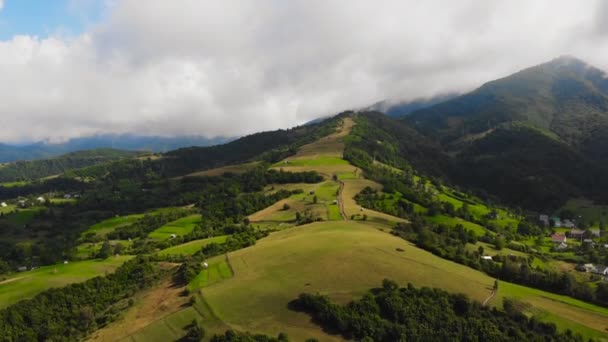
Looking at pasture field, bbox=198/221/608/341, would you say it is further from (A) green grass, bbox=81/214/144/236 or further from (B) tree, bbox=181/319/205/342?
(A) green grass, bbox=81/214/144/236

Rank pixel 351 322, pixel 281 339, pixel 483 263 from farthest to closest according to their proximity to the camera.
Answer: pixel 483 263 < pixel 351 322 < pixel 281 339

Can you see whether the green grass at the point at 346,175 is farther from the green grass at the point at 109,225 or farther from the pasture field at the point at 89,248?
the pasture field at the point at 89,248

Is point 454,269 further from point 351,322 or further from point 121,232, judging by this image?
point 121,232

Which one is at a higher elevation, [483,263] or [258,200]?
[258,200]

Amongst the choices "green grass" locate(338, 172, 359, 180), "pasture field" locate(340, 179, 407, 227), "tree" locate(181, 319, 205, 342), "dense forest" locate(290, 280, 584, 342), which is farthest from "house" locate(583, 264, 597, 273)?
"tree" locate(181, 319, 205, 342)

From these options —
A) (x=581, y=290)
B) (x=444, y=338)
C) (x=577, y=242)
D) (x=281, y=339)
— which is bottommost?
(x=577, y=242)

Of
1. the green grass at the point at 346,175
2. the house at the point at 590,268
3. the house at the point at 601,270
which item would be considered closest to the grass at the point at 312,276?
the house at the point at 601,270

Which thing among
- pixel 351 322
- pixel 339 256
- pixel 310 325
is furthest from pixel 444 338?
pixel 339 256
